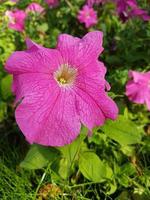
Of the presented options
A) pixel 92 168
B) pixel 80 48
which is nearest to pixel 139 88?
pixel 92 168

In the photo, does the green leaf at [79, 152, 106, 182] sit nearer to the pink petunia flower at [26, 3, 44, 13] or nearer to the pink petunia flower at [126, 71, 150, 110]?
the pink petunia flower at [126, 71, 150, 110]

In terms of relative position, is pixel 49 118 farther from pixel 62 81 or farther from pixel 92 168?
pixel 92 168

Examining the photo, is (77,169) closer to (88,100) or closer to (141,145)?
(141,145)

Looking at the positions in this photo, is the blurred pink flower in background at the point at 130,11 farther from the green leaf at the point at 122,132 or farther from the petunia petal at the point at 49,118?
the petunia petal at the point at 49,118

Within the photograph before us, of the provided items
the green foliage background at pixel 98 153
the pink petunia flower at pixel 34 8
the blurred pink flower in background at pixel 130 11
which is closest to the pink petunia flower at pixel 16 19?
the green foliage background at pixel 98 153

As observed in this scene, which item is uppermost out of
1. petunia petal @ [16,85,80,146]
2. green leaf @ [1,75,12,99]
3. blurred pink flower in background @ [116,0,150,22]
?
blurred pink flower in background @ [116,0,150,22]

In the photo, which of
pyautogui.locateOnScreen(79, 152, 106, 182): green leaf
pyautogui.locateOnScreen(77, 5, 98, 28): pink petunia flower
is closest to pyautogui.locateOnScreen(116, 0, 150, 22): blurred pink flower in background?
pyautogui.locateOnScreen(77, 5, 98, 28): pink petunia flower

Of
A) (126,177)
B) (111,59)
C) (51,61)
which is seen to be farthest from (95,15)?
(51,61)
